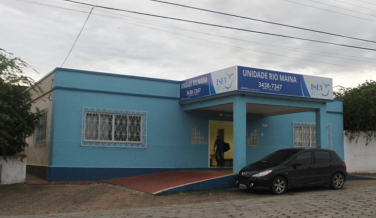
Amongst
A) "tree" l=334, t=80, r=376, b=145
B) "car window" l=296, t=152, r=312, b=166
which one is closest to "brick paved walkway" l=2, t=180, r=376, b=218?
"car window" l=296, t=152, r=312, b=166

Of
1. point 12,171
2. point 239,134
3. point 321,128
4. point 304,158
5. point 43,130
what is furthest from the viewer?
point 321,128

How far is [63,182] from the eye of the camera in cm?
1465

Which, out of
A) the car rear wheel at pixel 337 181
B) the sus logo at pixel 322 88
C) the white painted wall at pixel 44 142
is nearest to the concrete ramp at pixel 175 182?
the white painted wall at pixel 44 142

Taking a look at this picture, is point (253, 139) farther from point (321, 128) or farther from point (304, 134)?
point (321, 128)

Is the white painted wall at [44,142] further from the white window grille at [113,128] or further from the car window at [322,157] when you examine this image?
the car window at [322,157]

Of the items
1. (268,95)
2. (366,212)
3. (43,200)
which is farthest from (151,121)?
(366,212)

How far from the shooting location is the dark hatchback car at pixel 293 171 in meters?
12.6

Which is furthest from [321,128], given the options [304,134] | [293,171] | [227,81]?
[227,81]

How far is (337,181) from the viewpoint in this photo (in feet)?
45.4

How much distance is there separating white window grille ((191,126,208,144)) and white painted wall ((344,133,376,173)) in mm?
8042

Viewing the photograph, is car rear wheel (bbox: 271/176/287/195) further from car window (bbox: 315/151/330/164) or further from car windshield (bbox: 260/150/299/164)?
car window (bbox: 315/151/330/164)

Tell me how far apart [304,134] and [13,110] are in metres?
14.1

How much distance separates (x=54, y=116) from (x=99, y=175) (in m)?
2.86

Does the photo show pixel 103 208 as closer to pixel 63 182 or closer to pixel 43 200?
pixel 43 200
